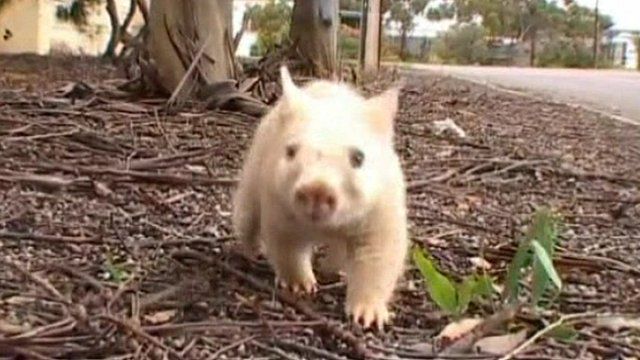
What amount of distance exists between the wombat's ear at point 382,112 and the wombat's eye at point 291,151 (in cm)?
28

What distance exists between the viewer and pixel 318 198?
3.12m

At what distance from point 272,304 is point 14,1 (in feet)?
60.3

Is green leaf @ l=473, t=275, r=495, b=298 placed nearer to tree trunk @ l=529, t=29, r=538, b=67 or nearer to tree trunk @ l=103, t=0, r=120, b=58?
tree trunk @ l=103, t=0, r=120, b=58

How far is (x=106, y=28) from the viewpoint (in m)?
27.5

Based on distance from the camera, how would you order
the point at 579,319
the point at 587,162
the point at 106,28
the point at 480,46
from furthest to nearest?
the point at 480,46
the point at 106,28
the point at 587,162
the point at 579,319

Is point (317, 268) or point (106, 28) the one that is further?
point (106, 28)

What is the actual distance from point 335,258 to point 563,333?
0.81 metres

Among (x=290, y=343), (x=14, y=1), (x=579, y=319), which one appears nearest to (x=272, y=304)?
(x=290, y=343)

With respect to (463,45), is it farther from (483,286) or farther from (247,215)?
(483,286)

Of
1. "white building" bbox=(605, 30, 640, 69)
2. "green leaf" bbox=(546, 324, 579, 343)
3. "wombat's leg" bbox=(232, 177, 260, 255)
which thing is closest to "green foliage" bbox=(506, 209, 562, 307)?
"green leaf" bbox=(546, 324, 579, 343)

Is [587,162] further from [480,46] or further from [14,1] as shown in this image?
[480,46]

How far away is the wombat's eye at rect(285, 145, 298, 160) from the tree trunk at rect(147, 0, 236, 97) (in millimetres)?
5228

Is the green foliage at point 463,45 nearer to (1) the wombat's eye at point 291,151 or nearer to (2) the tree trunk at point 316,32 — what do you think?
(2) the tree trunk at point 316,32

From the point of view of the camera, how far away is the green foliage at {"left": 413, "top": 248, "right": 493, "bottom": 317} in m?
3.22
